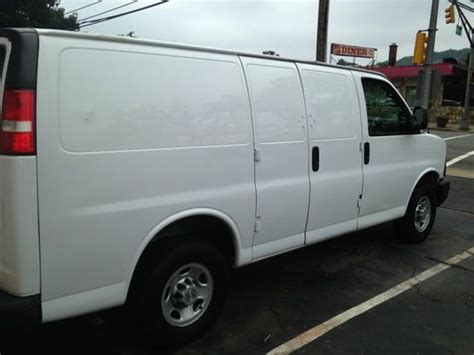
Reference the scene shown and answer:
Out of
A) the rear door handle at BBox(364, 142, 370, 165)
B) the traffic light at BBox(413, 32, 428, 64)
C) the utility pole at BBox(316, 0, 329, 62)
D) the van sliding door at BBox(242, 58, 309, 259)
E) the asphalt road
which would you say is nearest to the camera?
the asphalt road

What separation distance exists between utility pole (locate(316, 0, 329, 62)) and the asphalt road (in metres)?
6.69

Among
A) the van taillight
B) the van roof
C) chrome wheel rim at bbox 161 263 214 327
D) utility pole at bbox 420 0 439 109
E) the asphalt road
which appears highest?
utility pole at bbox 420 0 439 109

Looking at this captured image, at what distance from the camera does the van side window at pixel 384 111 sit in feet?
15.5

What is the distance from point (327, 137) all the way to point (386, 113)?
119 cm

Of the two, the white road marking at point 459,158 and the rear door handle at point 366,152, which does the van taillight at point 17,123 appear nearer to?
the rear door handle at point 366,152

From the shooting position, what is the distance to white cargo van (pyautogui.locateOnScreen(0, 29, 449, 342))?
243 cm

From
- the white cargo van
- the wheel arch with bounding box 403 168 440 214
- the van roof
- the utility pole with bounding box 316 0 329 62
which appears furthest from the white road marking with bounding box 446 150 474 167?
the van roof

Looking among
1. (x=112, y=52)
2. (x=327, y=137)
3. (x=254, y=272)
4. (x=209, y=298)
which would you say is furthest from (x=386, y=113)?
(x=112, y=52)

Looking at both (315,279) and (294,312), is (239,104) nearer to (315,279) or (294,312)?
(294,312)

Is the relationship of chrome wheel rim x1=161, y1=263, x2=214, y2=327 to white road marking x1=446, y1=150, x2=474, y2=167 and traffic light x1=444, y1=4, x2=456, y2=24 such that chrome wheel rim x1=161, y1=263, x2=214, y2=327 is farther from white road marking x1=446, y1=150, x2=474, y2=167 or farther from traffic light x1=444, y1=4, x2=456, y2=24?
traffic light x1=444, y1=4, x2=456, y2=24

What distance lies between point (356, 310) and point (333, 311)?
198mm

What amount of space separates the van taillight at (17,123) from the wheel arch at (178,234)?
90 cm

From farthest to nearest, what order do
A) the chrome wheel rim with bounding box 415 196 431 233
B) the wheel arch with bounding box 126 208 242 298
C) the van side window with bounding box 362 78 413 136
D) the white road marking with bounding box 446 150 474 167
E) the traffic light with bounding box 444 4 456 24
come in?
the traffic light with bounding box 444 4 456 24
the white road marking with bounding box 446 150 474 167
the chrome wheel rim with bounding box 415 196 431 233
the van side window with bounding box 362 78 413 136
the wheel arch with bounding box 126 208 242 298

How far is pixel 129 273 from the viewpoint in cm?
286
